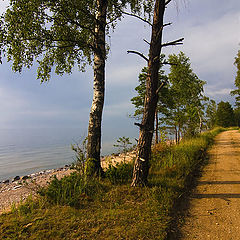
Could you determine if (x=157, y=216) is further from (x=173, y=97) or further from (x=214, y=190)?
(x=173, y=97)

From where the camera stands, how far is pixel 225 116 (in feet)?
150

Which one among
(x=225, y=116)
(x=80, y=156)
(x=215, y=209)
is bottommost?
(x=215, y=209)

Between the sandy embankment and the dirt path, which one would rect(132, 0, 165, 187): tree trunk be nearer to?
the dirt path

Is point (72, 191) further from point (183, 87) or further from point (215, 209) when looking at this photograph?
point (183, 87)

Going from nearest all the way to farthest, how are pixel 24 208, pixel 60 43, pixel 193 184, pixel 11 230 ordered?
pixel 11 230 < pixel 24 208 < pixel 193 184 < pixel 60 43

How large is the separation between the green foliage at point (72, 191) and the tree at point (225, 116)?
51656 mm

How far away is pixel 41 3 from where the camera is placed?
16.7 ft

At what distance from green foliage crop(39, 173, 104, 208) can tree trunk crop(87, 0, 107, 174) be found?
916mm

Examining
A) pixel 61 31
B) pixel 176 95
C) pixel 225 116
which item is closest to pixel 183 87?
pixel 176 95

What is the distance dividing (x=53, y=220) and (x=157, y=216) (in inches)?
73.3

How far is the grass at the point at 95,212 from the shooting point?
2.43m

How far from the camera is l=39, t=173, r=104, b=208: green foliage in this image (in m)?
3.41

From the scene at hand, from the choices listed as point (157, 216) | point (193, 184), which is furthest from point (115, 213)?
point (193, 184)

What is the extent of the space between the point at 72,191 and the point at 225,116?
5314 cm
